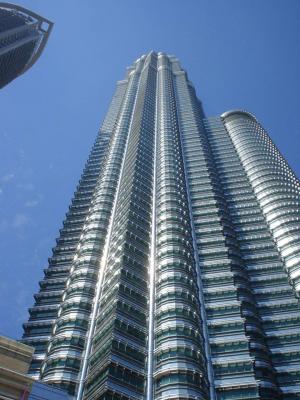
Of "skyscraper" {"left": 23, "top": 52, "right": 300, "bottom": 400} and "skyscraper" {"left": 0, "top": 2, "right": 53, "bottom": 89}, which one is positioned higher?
"skyscraper" {"left": 0, "top": 2, "right": 53, "bottom": 89}

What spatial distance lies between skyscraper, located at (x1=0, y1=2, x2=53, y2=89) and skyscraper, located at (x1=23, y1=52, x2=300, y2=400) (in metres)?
39.5

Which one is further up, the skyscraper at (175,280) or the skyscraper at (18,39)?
the skyscraper at (18,39)

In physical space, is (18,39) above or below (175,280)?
above

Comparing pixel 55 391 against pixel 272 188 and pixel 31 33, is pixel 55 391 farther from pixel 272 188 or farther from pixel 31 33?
pixel 31 33

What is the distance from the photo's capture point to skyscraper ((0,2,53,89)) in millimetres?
129462

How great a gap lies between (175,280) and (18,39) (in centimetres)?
10273

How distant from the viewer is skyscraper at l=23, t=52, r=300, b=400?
64.8 meters

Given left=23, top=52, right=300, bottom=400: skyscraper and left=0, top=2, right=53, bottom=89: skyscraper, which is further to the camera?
left=0, top=2, right=53, bottom=89: skyscraper

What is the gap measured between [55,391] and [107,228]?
58033 mm

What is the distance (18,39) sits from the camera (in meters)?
144

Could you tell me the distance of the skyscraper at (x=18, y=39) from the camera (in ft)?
425

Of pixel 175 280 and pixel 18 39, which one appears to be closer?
pixel 175 280

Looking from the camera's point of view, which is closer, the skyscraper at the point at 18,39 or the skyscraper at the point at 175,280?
the skyscraper at the point at 175,280

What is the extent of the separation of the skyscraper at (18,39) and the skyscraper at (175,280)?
3947 centimetres
